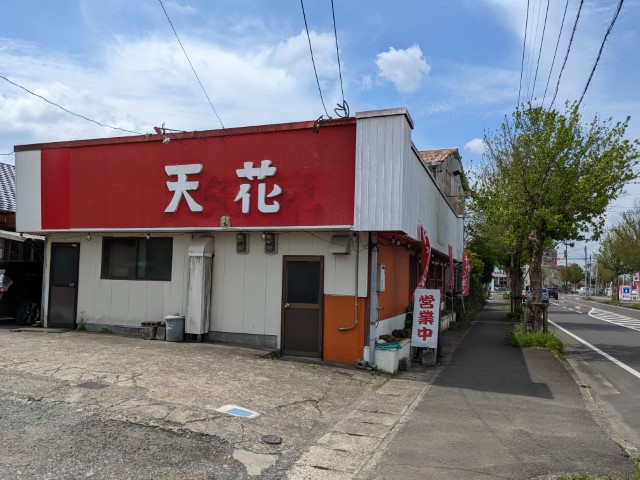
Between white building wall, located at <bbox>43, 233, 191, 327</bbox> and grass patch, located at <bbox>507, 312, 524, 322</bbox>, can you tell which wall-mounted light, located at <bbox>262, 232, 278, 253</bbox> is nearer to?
white building wall, located at <bbox>43, 233, 191, 327</bbox>

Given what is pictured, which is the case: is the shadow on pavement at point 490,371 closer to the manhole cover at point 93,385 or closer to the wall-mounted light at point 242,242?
the wall-mounted light at point 242,242

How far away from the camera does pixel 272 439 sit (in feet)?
18.7

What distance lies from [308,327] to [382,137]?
405 centimetres

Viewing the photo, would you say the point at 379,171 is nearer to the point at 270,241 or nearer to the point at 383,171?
the point at 383,171

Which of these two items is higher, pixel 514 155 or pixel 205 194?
pixel 514 155

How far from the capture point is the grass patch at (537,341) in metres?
13.7

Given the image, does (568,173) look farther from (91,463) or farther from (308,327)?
(91,463)

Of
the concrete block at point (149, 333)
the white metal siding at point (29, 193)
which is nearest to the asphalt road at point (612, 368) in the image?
the concrete block at point (149, 333)

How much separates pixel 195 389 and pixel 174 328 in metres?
4.13

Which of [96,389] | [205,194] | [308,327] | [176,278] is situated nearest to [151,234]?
[176,278]

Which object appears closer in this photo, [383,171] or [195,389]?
[195,389]

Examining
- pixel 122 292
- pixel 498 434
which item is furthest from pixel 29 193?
pixel 498 434

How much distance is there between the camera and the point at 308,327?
10414 millimetres

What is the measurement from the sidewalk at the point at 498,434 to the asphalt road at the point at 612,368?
1.35 feet
